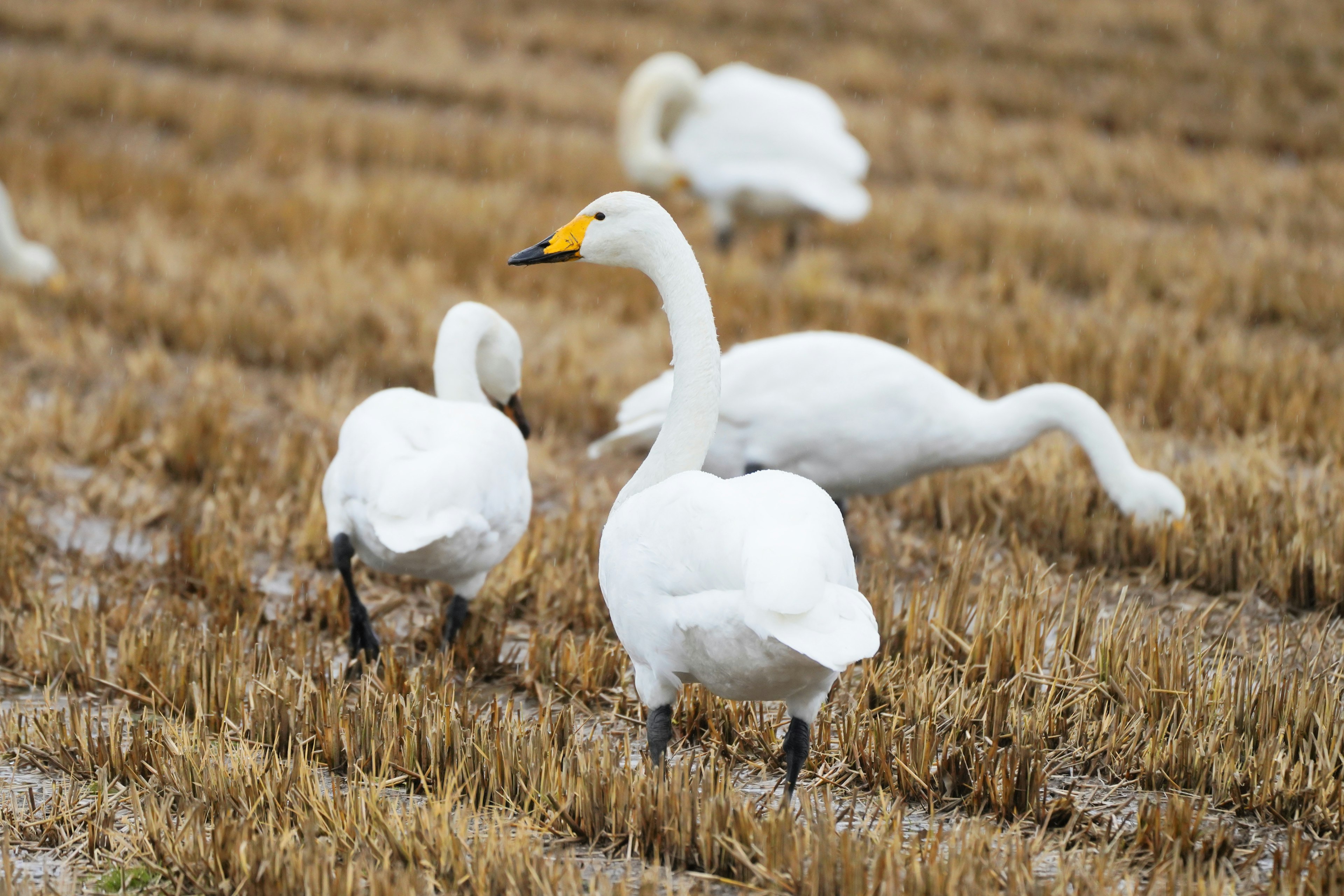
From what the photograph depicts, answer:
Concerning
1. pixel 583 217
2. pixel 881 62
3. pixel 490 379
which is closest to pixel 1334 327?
pixel 490 379

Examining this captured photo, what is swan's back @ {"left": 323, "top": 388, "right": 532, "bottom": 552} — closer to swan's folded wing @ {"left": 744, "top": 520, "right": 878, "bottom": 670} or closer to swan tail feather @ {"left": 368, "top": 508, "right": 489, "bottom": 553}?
swan tail feather @ {"left": 368, "top": 508, "right": 489, "bottom": 553}

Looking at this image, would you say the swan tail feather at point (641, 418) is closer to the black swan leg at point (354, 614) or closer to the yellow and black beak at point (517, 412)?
the yellow and black beak at point (517, 412)

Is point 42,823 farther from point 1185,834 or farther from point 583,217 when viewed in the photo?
point 1185,834

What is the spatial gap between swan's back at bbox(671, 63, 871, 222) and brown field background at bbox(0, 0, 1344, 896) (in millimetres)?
659

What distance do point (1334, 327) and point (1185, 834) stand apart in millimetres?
6781

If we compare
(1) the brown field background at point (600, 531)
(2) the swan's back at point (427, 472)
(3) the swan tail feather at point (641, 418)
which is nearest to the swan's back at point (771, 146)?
(1) the brown field background at point (600, 531)

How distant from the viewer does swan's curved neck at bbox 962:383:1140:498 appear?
4836mm

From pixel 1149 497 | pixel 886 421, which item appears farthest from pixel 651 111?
pixel 1149 497

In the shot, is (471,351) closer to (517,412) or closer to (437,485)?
(517,412)

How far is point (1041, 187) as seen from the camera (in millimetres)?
13031

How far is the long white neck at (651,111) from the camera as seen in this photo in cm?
1112

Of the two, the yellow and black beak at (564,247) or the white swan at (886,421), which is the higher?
the yellow and black beak at (564,247)

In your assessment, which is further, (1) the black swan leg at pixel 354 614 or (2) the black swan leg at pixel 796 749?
(1) the black swan leg at pixel 354 614

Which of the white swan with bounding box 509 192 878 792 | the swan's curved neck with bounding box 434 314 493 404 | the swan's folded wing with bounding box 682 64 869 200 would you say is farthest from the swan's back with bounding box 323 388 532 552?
the swan's folded wing with bounding box 682 64 869 200
